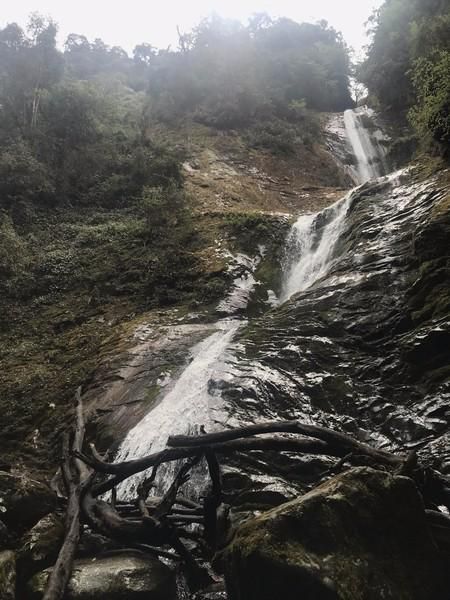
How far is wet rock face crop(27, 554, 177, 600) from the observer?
13.3 ft

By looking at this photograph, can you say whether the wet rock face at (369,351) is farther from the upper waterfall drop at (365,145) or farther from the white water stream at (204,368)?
the upper waterfall drop at (365,145)

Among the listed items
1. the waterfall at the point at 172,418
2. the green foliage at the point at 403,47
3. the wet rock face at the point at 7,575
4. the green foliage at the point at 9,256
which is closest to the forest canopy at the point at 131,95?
the green foliage at the point at 9,256

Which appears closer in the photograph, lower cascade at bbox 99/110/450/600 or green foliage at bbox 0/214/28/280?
lower cascade at bbox 99/110/450/600

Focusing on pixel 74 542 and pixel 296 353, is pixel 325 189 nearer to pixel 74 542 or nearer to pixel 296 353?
pixel 296 353

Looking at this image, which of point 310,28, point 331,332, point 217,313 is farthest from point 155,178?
point 310,28

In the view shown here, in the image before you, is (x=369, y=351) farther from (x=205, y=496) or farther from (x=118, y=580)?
(x=118, y=580)

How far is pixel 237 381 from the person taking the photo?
809cm

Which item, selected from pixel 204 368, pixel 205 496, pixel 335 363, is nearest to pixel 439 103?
pixel 335 363

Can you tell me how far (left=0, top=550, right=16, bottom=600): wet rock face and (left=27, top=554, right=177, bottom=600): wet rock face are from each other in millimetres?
151

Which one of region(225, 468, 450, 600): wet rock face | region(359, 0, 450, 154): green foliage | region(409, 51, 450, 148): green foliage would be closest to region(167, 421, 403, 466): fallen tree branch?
region(225, 468, 450, 600): wet rock face

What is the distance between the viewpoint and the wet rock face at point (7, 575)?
3997mm

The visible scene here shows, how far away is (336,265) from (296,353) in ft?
11.5

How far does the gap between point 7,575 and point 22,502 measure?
96 cm

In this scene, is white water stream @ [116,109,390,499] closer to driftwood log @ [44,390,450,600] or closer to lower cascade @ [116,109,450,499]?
lower cascade @ [116,109,450,499]
